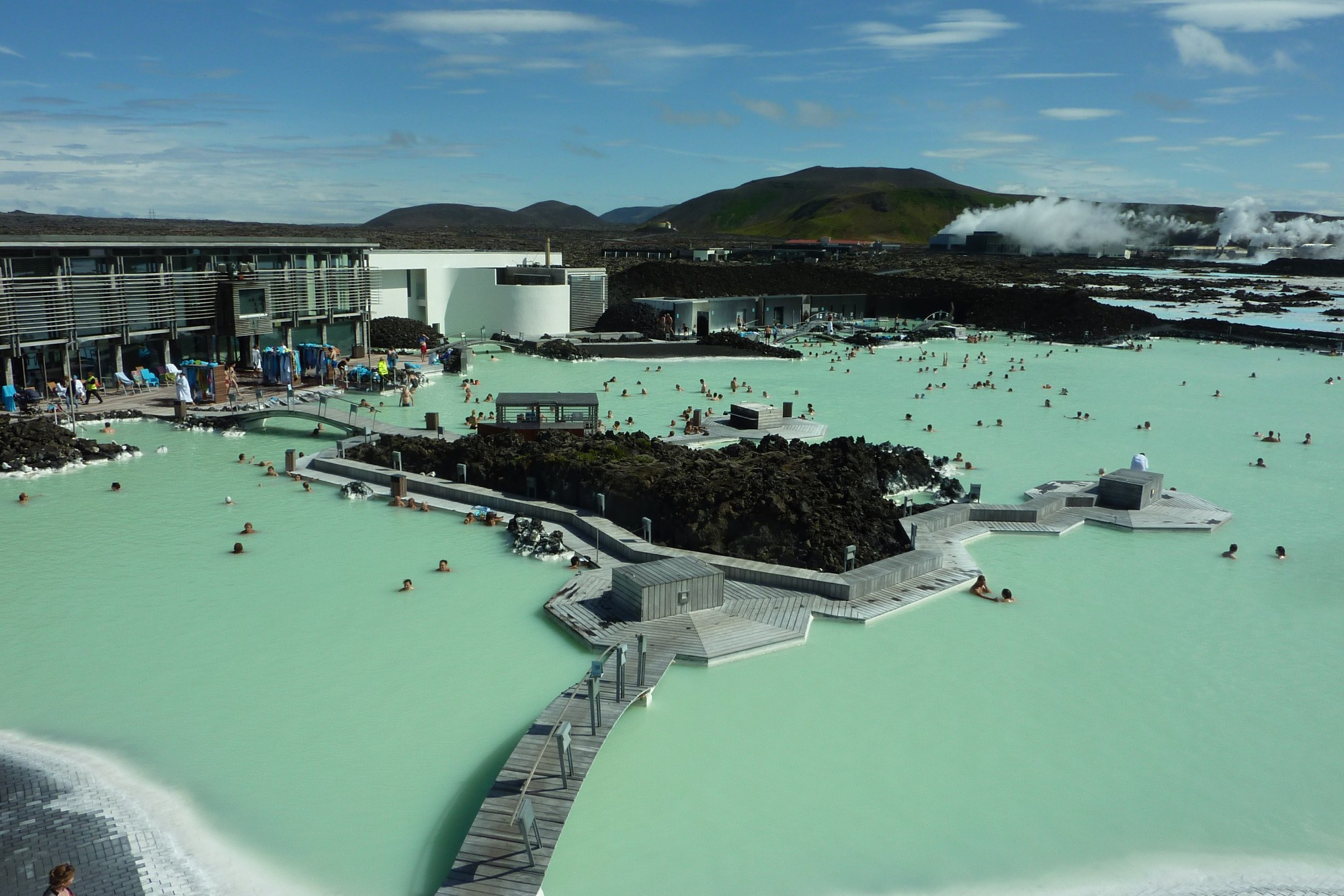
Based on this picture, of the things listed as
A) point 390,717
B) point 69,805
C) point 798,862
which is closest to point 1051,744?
point 798,862

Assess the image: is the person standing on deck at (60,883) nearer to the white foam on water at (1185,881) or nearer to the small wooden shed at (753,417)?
the white foam on water at (1185,881)

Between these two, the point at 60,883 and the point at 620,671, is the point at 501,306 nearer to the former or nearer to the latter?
the point at 620,671

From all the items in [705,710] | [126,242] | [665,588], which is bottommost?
[705,710]

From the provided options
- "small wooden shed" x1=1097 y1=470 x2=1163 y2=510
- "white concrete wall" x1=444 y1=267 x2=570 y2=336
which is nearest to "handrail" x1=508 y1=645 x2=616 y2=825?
"small wooden shed" x1=1097 y1=470 x2=1163 y2=510

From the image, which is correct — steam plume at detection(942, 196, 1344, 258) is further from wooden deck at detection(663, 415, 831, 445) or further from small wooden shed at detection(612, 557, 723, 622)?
small wooden shed at detection(612, 557, 723, 622)

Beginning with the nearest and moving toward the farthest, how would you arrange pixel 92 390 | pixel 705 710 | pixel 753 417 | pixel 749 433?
pixel 705 710 → pixel 749 433 → pixel 753 417 → pixel 92 390

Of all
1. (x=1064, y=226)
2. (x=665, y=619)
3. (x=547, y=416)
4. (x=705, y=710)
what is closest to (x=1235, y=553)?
(x=665, y=619)

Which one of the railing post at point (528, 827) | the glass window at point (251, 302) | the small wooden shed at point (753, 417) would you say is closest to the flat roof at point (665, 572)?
the railing post at point (528, 827)

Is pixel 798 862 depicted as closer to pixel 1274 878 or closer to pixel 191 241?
pixel 1274 878
